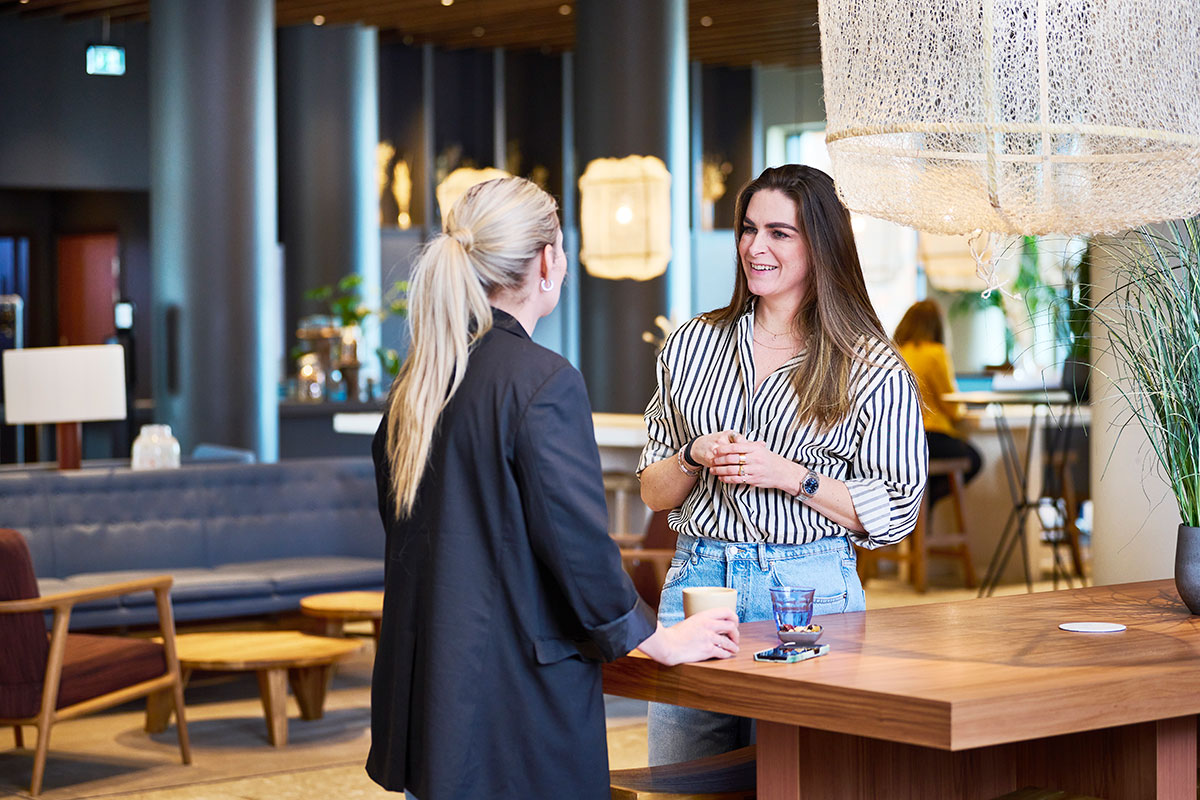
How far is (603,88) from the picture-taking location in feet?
36.1

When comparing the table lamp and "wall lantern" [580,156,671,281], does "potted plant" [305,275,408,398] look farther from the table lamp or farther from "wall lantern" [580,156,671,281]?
the table lamp

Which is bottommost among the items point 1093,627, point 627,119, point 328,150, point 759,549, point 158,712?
point 158,712

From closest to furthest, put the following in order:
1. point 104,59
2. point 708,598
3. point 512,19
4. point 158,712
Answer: point 708,598
point 158,712
point 104,59
point 512,19

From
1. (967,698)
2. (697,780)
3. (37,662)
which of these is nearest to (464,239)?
(967,698)

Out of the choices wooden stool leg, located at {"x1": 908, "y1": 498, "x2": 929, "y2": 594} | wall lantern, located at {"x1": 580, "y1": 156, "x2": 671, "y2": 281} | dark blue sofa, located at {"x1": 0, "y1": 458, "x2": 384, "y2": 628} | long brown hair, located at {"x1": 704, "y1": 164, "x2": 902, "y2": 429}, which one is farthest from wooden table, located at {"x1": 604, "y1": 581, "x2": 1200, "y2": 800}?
wall lantern, located at {"x1": 580, "y1": 156, "x2": 671, "y2": 281}

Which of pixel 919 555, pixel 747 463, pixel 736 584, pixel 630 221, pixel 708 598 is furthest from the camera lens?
pixel 630 221

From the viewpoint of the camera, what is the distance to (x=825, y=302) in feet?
8.68

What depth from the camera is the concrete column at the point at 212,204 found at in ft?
33.7

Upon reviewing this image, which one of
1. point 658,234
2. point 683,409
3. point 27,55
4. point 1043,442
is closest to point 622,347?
point 658,234

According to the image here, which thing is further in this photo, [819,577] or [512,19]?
[512,19]

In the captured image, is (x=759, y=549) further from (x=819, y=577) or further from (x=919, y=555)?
(x=919, y=555)

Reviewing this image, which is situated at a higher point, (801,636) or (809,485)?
(809,485)

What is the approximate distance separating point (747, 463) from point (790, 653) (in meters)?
0.37

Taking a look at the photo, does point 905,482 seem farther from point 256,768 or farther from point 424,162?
point 424,162
